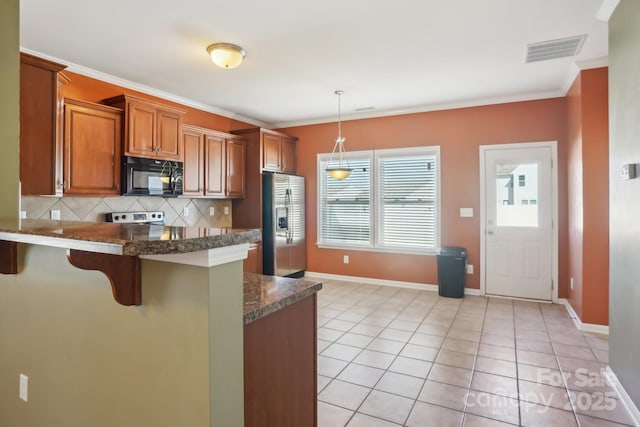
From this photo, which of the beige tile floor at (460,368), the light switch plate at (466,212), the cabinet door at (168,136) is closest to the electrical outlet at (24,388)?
the beige tile floor at (460,368)

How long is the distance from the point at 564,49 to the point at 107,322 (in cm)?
414

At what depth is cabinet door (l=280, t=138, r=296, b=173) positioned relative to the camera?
19.2 ft

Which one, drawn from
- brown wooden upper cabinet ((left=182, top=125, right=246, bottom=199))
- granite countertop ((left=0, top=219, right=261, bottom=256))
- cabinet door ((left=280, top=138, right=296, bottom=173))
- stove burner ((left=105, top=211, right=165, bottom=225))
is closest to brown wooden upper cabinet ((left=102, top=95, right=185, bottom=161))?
brown wooden upper cabinet ((left=182, top=125, right=246, bottom=199))

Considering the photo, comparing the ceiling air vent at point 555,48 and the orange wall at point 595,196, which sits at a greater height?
the ceiling air vent at point 555,48

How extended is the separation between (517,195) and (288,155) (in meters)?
3.51

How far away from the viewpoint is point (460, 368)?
2.79 metres

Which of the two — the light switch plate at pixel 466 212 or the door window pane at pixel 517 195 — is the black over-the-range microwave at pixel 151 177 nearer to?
the light switch plate at pixel 466 212

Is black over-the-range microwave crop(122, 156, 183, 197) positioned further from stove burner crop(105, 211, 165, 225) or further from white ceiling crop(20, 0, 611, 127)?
white ceiling crop(20, 0, 611, 127)

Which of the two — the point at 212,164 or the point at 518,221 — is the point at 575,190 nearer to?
the point at 518,221

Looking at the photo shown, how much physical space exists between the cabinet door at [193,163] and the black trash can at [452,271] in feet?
11.3

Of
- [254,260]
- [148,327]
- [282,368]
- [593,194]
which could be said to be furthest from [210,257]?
[254,260]

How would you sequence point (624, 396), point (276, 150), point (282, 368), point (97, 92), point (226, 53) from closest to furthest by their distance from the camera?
point (282, 368), point (624, 396), point (226, 53), point (97, 92), point (276, 150)

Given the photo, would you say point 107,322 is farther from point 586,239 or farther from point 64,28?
point 586,239

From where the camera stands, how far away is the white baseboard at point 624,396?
82.7 inches
